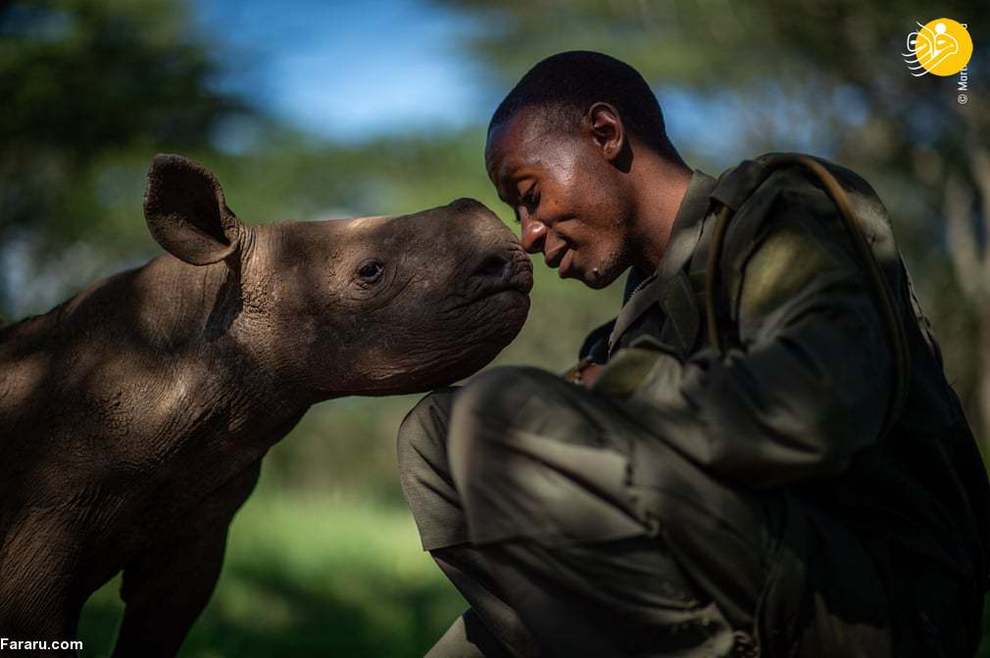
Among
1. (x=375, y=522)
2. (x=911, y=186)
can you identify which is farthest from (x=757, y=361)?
(x=911, y=186)

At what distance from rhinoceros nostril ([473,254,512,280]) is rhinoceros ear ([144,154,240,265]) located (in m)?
0.74

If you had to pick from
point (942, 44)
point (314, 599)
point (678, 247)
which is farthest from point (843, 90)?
point (678, 247)

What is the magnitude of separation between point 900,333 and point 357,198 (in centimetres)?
2830

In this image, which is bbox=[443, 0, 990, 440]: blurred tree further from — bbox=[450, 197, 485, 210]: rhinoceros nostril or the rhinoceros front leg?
the rhinoceros front leg

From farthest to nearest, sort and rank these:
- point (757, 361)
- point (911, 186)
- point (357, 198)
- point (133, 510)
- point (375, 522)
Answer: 1. point (357, 198)
2. point (911, 186)
3. point (375, 522)
4. point (133, 510)
5. point (757, 361)

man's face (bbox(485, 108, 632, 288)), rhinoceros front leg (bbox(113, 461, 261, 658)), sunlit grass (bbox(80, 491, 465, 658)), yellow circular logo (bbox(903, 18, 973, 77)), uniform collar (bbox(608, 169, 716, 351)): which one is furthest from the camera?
yellow circular logo (bbox(903, 18, 973, 77))

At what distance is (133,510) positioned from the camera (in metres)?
3.84

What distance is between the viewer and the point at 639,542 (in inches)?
109

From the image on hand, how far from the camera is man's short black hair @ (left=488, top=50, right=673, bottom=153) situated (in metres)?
3.53

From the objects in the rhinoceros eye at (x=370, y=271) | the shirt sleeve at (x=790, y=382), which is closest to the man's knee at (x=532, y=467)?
the shirt sleeve at (x=790, y=382)


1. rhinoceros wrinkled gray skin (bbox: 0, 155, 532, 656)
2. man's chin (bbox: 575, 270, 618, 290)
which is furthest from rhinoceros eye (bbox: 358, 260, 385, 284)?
man's chin (bbox: 575, 270, 618, 290)

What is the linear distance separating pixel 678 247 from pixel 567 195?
1.12ft

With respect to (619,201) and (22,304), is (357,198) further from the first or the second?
(619,201)

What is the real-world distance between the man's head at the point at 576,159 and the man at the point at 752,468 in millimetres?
335
